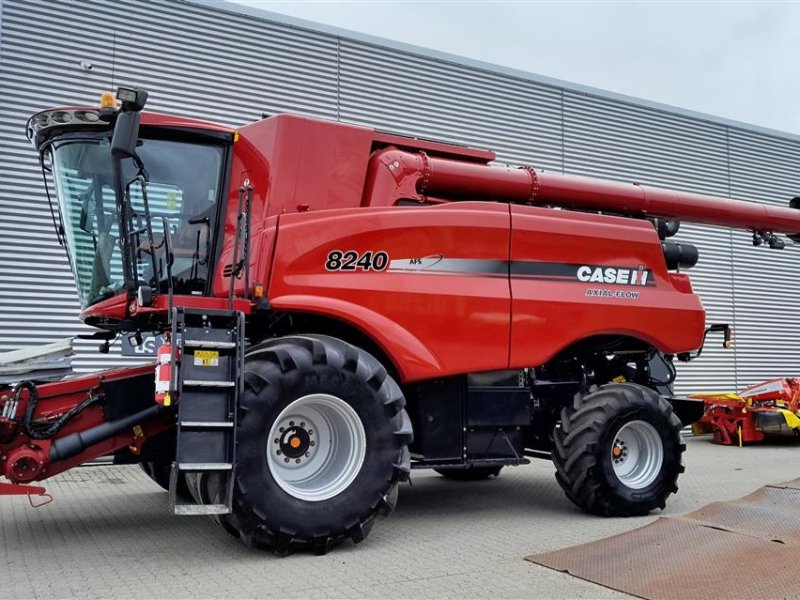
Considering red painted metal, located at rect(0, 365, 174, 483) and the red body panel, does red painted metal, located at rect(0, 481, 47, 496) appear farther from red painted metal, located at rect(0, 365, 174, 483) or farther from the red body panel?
the red body panel

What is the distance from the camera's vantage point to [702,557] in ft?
16.6

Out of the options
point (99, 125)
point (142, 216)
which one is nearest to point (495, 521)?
point (142, 216)

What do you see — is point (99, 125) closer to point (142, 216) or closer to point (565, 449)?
point (142, 216)

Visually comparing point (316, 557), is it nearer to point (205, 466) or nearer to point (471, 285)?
point (205, 466)

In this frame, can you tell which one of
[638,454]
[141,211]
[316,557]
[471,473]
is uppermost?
[141,211]

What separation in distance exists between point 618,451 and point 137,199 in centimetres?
480

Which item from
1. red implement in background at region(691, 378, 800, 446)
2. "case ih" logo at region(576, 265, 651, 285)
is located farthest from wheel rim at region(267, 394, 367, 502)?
red implement in background at region(691, 378, 800, 446)

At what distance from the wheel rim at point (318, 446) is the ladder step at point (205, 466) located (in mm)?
477

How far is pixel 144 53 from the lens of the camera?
11.0m

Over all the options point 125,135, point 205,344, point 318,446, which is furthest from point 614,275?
point 125,135

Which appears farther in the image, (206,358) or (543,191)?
(543,191)

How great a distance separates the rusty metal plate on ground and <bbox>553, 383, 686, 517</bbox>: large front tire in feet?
2.28

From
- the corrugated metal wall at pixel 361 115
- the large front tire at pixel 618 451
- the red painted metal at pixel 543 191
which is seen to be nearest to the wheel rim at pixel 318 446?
the red painted metal at pixel 543 191

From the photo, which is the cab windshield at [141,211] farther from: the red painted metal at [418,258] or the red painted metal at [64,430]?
the red painted metal at [64,430]
